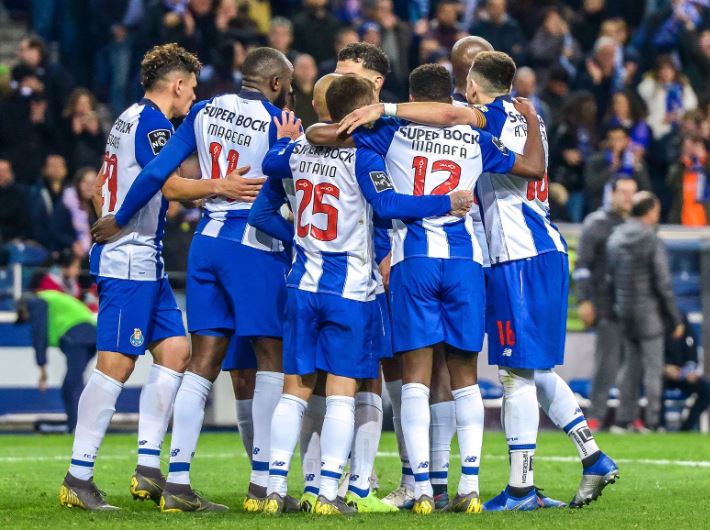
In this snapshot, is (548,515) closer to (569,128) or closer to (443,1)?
(569,128)

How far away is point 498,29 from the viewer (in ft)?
61.6

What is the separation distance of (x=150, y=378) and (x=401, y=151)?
1854 millimetres

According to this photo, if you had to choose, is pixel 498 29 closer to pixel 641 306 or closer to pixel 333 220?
pixel 641 306

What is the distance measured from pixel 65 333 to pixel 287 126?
6879mm

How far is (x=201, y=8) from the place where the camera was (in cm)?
1773

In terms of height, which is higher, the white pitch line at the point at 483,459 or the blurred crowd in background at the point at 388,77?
the blurred crowd in background at the point at 388,77

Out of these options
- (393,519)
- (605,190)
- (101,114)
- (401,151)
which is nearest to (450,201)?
(401,151)

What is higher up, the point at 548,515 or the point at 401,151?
the point at 401,151

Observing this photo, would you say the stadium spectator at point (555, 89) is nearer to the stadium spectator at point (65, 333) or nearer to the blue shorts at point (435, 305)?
the stadium spectator at point (65, 333)

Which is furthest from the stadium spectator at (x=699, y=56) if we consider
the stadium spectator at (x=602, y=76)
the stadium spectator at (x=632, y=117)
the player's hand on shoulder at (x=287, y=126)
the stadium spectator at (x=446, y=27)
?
the player's hand on shoulder at (x=287, y=126)

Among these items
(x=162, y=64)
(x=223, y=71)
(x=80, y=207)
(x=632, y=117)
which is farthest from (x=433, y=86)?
(x=632, y=117)

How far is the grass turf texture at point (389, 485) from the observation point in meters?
7.12

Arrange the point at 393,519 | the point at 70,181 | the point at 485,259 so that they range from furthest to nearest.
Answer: the point at 70,181 < the point at 485,259 < the point at 393,519

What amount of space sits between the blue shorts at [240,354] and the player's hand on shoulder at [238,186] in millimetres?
880
